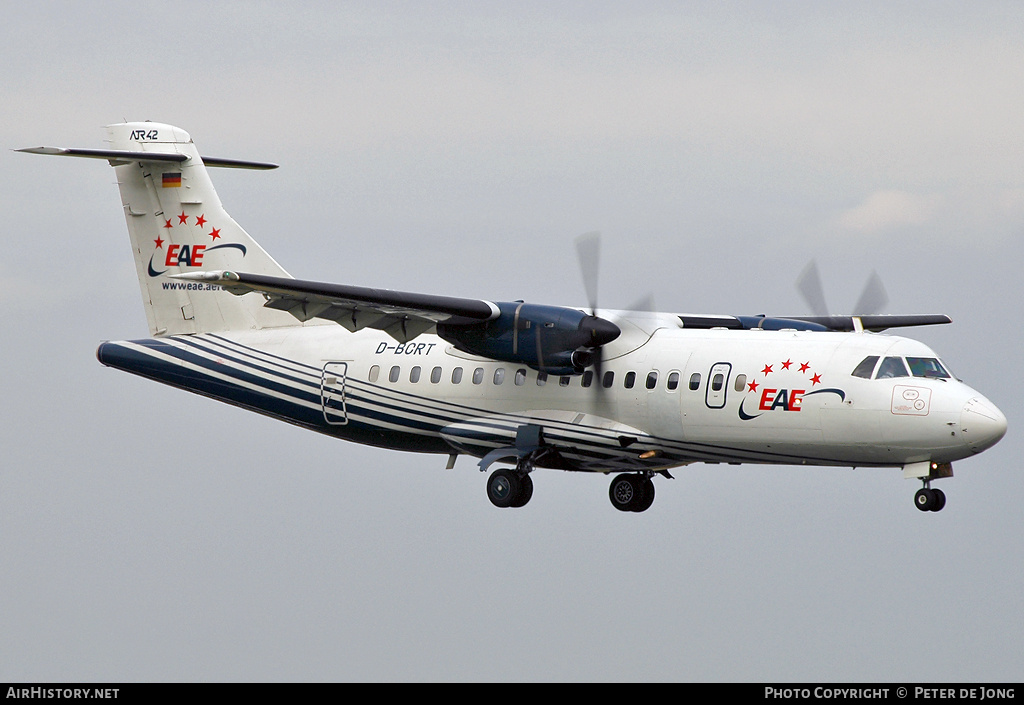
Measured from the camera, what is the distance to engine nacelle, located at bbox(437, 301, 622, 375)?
838 inches

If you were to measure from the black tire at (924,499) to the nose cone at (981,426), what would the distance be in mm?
923

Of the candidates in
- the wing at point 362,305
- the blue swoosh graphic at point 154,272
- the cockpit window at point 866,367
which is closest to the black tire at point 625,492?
the wing at point 362,305

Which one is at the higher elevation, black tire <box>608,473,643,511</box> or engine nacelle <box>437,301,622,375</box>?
engine nacelle <box>437,301,622,375</box>

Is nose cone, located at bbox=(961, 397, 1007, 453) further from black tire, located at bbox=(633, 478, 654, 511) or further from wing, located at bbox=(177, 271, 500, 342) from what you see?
wing, located at bbox=(177, 271, 500, 342)

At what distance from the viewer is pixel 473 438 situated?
2255 cm

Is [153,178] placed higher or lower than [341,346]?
higher

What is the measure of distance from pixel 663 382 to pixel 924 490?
13.5ft

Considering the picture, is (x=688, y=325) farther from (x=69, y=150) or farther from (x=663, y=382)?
(x=69, y=150)

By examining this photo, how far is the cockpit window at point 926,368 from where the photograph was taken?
1983 cm

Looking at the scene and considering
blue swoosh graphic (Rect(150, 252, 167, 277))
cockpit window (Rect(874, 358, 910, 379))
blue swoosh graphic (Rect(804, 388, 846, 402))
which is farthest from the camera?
blue swoosh graphic (Rect(150, 252, 167, 277))

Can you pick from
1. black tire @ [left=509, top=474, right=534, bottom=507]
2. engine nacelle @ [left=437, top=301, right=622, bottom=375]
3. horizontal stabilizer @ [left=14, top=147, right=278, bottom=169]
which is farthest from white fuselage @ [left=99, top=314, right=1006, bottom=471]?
horizontal stabilizer @ [left=14, top=147, right=278, bottom=169]

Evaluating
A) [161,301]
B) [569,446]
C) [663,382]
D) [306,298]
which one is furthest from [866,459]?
[161,301]

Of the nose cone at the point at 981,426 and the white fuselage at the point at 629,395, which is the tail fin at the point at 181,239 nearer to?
the white fuselage at the point at 629,395

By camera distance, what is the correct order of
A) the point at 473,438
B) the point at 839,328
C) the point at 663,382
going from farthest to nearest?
the point at 839,328, the point at 473,438, the point at 663,382
